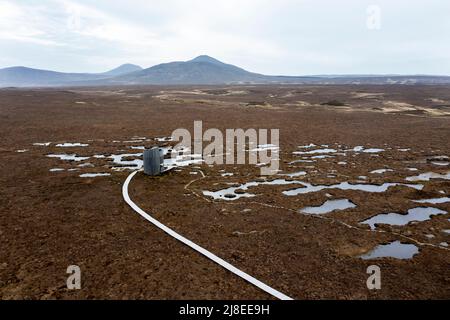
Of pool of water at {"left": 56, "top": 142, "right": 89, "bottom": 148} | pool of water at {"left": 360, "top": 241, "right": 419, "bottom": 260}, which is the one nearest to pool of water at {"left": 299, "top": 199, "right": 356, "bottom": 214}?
pool of water at {"left": 360, "top": 241, "right": 419, "bottom": 260}

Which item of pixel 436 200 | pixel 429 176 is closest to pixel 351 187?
pixel 436 200

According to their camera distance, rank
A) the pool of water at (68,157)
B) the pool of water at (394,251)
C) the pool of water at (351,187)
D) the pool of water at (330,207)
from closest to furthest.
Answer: the pool of water at (394,251) → the pool of water at (330,207) → the pool of water at (351,187) → the pool of water at (68,157)

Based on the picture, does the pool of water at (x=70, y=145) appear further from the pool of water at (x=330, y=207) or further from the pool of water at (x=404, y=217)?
the pool of water at (x=404, y=217)

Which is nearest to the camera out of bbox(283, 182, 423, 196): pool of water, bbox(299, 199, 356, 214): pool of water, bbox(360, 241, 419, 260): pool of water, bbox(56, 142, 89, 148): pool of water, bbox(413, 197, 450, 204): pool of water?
bbox(360, 241, 419, 260): pool of water

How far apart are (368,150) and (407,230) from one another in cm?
1063

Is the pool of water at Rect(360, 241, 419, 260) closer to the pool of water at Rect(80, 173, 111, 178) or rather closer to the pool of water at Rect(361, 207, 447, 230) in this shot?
the pool of water at Rect(361, 207, 447, 230)

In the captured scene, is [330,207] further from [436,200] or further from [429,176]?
[429,176]

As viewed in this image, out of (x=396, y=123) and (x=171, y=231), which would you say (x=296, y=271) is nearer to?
(x=171, y=231)

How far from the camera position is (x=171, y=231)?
8109mm

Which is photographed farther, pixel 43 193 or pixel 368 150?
pixel 368 150

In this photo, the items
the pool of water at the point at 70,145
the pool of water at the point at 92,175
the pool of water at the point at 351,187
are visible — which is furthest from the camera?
the pool of water at the point at 70,145

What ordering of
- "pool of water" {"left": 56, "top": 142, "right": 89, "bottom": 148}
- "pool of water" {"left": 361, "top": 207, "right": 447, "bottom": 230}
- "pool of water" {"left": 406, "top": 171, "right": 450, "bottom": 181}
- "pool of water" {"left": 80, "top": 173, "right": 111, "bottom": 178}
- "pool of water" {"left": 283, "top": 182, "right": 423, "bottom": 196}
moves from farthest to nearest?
"pool of water" {"left": 56, "top": 142, "right": 89, "bottom": 148} < "pool of water" {"left": 80, "top": 173, "right": 111, "bottom": 178} < "pool of water" {"left": 406, "top": 171, "right": 450, "bottom": 181} < "pool of water" {"left": 283, "top": 182, "right": 423, "bottom": 196} < "pool of water" {"left": 361, "top": 207, "right": 447, "bottom": 230}

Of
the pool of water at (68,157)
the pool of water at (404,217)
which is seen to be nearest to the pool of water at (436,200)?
the pool of water at (404,217)
